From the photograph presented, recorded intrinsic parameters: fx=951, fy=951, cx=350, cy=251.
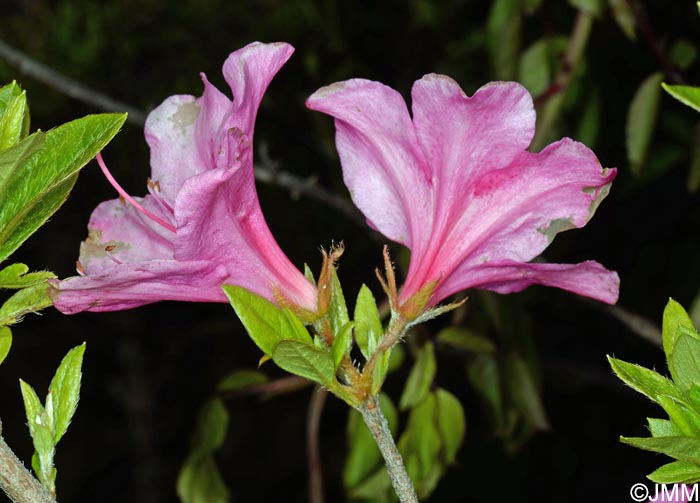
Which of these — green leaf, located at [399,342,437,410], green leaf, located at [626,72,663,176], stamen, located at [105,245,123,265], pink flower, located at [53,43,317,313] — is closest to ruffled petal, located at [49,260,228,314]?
pink flower, located at [53,43,317,313]

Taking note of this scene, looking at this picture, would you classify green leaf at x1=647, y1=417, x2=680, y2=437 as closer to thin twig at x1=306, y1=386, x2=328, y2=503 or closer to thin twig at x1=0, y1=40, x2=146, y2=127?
thin twig at x1=306, y1=386, x2=328, y2=503

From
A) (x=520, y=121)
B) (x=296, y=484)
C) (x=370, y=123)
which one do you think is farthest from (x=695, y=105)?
(x=296, y=484)

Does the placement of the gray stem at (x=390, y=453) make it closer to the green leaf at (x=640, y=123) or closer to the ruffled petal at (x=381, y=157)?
the ruffled petal at (x=381, y=157)

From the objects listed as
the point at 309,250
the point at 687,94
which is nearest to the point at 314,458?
the point at 687,94

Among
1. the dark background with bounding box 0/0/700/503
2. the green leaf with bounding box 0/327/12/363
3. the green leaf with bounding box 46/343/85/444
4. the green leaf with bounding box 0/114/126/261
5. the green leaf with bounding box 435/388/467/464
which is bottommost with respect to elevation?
the dark background with bounding box 0/0/700/503

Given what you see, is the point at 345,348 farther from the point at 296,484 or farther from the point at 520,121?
the point at 296,484
